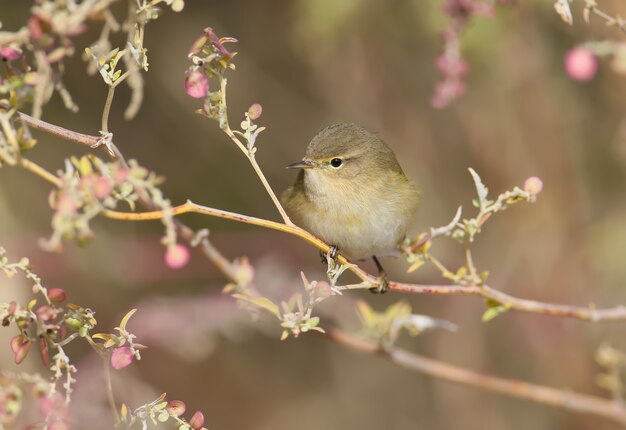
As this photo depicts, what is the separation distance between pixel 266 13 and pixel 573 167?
269 cm

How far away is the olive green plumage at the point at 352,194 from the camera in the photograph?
3.49 m

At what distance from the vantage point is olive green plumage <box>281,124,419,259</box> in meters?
3.49

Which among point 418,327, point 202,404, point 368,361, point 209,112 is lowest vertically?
point 202,404

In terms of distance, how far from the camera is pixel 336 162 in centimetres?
377

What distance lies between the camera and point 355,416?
638 centimetres

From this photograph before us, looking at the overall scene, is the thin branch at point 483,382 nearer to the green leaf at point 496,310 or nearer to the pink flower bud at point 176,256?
the green leaf at point 496,310

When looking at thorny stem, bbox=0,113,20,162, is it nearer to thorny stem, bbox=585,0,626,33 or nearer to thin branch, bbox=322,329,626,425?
thorny stem, bbox=585,0,626,33

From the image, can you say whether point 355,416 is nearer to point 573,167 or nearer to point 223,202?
point 223,202

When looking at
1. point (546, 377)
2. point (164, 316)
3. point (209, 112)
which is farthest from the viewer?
point (546, 377)

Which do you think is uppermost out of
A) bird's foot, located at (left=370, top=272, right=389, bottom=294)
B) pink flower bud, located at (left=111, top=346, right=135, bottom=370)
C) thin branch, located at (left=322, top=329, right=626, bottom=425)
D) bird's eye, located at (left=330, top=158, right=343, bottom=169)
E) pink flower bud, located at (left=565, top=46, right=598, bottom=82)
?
pink flower bud, located at (left=565, top=46, right=598, bottom=82)

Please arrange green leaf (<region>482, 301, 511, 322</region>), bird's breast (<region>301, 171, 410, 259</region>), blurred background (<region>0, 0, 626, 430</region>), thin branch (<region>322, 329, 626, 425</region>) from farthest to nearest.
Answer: blurred background (<region>0, 0, 626, 430</region>), bird's breast (<region>301, 171, 410, 259</region>), thin branch (<region>322, 329, 626, 425</region>), green leaf (<region>482, 301, 511, 322</region>)

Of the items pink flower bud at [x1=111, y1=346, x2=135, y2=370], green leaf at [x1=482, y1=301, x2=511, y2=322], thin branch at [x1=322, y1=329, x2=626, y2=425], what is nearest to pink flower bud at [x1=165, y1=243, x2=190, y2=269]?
pink flower bud at [x1=111, y1=346, x2=135, y2=370]

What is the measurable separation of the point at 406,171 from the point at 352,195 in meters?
1.91

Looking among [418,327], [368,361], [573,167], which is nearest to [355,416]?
[368,361]
